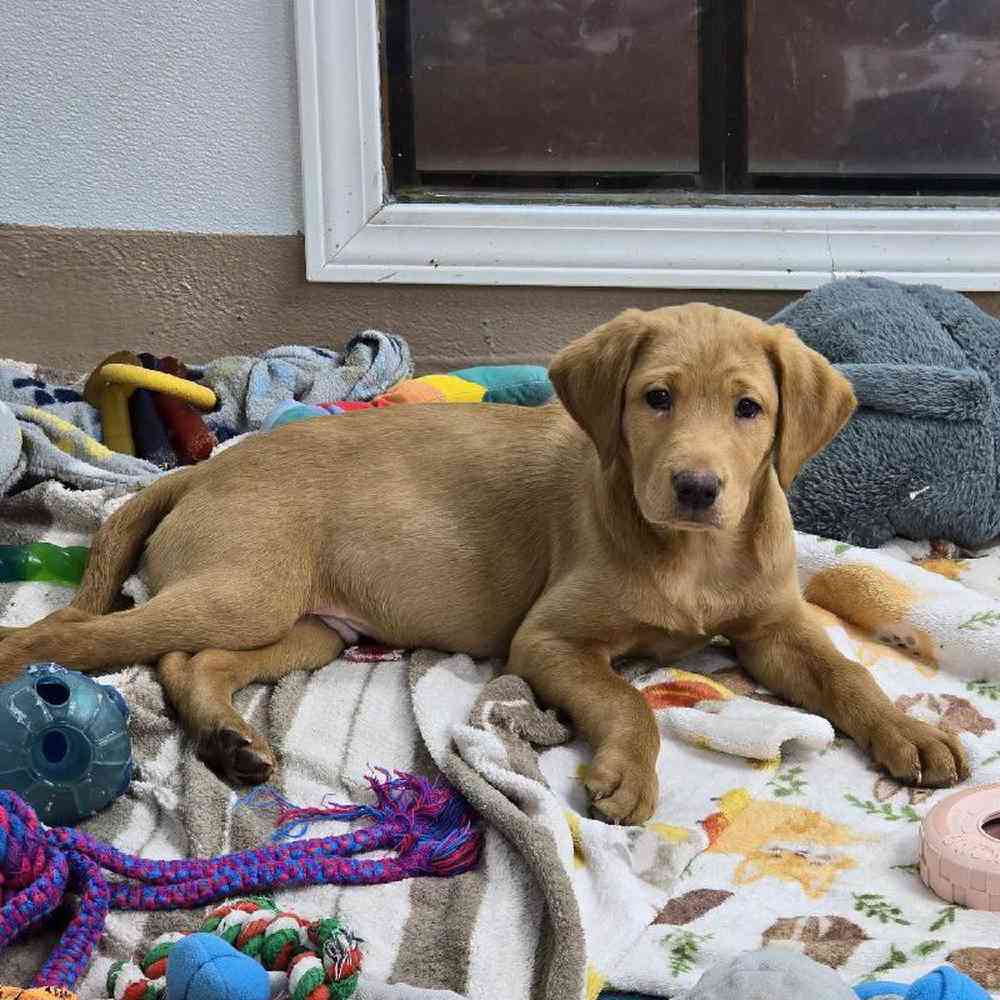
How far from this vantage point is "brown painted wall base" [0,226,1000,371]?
4898 millimetres

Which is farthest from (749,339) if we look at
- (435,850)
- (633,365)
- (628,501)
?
(435,850)

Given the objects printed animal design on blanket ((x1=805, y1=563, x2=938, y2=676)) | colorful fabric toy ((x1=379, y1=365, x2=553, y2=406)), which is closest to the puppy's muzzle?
printed animal design on blanket ((x1=805, y1=563, x2=938, y2=676))

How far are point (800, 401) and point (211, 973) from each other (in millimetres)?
1678

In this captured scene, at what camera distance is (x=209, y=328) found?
196 inches

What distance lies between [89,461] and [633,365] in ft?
6.09

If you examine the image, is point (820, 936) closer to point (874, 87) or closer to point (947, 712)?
point (947, 712)

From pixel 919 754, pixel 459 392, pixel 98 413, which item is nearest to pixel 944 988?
pixel 919 754

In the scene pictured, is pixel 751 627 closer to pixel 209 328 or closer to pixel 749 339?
pixel 749 339

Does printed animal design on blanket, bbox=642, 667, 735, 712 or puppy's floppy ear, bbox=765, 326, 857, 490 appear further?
printed animal design on blanket, bbox=642, 667, 735, 712

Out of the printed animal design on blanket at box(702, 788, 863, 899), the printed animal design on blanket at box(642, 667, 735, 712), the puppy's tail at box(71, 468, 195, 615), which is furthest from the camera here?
the puppy's tail at box(71, 468, 195, 615)

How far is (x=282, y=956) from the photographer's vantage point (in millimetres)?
2014

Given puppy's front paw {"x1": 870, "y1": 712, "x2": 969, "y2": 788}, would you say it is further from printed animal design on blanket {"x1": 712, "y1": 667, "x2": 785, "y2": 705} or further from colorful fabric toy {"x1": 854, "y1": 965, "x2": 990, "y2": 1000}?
colorful fabric toy {"x1": 854, "y1": 965, "x2": 990, "y2": 1000}

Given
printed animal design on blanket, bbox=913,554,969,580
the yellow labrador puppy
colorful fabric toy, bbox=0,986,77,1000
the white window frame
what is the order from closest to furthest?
colorful fabric toy, bbox=0,986,77,1000
the yellow labrador puppy
printed animal design on blanket, bbox=913,554,969,580
the white window frame

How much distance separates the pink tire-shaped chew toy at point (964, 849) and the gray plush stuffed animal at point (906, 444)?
1.50 m
